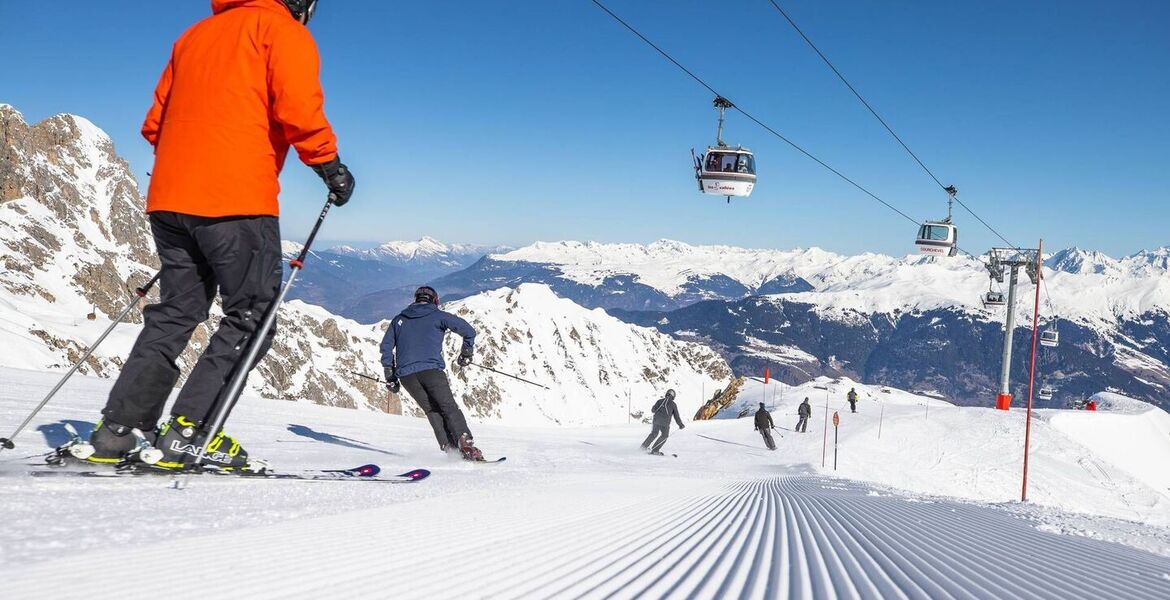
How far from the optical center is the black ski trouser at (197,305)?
12.0 ft

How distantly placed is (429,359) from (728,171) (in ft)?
55.4

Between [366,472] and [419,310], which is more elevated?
[419,310]

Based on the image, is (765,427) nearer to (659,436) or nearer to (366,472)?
(659,436)

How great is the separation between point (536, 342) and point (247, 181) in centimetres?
19301

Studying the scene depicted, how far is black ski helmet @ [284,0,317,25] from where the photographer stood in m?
4.01

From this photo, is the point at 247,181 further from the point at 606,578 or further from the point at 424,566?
the point at 606,578

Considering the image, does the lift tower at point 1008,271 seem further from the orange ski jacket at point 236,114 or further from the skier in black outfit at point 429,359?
the orange ski jacket at point 236,114

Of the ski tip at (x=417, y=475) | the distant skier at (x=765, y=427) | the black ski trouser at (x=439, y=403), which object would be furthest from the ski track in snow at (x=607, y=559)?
the distant skier at (x=765, y=427)

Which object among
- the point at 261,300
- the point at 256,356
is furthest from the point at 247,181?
the point at 256,356

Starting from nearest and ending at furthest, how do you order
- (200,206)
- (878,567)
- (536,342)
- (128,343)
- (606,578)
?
1. (606,578)
2. (878,567)
3. (200,206)
4. (128,343)
5. (536,342)

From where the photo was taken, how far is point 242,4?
3.82m

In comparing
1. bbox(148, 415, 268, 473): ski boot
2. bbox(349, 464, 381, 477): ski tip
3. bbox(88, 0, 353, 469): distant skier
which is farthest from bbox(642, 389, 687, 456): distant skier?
bbox(88, 0, 353, 469): distant skier

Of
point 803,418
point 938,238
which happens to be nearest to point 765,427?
point 803,418

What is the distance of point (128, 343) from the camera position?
5094 centimetres
